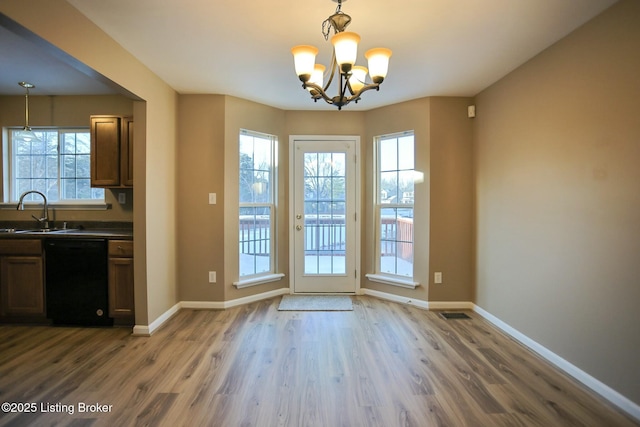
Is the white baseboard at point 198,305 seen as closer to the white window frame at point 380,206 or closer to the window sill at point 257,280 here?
the window sill at point 257,280

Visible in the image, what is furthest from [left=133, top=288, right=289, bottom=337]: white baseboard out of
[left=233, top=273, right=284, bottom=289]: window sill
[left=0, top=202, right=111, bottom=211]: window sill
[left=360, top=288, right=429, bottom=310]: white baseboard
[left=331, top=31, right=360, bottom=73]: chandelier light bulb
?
[left=331, top=31, right=360, bottom=73]: chandelier light bulb

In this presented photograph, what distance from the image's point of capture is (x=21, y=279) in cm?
307

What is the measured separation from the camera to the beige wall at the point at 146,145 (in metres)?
1.96

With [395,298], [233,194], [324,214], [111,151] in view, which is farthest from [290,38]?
[395,298]

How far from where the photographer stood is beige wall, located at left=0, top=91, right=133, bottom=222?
365cm

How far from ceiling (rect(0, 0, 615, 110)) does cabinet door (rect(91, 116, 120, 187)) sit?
1.57ft

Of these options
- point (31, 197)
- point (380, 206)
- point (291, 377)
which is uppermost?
point (31, 197)

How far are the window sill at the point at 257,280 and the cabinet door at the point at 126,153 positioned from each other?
1.57 metres

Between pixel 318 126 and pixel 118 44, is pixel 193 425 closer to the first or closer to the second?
pixel 118 44

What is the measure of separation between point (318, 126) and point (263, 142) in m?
0.74

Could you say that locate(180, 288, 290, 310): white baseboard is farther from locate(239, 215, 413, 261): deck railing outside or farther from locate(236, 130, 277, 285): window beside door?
locate(239, 215, 413, 261): deck railing outside

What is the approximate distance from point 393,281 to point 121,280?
2.93 m

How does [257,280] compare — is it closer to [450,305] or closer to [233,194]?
[233,194]

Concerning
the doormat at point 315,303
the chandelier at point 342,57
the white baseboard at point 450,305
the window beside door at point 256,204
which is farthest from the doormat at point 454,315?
the chandelier at point 342,57
